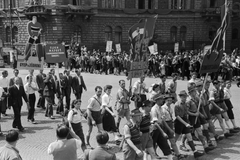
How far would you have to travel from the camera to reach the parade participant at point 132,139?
6.04 meters

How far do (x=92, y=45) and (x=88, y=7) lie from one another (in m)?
4.47

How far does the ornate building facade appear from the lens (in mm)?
37875

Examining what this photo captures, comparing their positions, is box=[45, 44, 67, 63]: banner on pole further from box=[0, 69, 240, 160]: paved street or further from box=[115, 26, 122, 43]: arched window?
box=[115, 26, 122, 43]: arched window

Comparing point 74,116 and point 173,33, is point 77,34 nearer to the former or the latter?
point 173,33

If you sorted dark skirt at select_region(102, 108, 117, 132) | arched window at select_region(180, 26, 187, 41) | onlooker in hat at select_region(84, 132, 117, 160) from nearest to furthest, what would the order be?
onlooker in hat at select_region(84, 132, 117, 160) → dark skirt at select_region(102, 108, 117, 132) → arched window at select_region(180, 26, 187, 41)

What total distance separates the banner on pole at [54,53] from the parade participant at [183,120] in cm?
599

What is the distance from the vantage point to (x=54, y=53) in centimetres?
1244

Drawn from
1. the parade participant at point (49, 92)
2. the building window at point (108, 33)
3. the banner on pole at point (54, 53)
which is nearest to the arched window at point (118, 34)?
the building window at point (108, 33)

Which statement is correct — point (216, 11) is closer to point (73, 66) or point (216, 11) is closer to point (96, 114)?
point (73, 66)

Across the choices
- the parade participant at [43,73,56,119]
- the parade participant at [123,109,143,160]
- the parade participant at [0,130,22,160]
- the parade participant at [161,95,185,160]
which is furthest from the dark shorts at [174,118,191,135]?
the parade participant at [43,73,56,119]

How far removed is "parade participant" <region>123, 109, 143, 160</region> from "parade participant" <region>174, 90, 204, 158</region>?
1.81 metres

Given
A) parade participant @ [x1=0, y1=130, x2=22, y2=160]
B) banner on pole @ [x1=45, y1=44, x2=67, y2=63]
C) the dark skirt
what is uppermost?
banner on pole @ [x1=45, y1=44, x2=67, y2=63]

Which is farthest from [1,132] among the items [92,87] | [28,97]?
[92,87]

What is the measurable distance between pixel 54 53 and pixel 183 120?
20.8 ft
